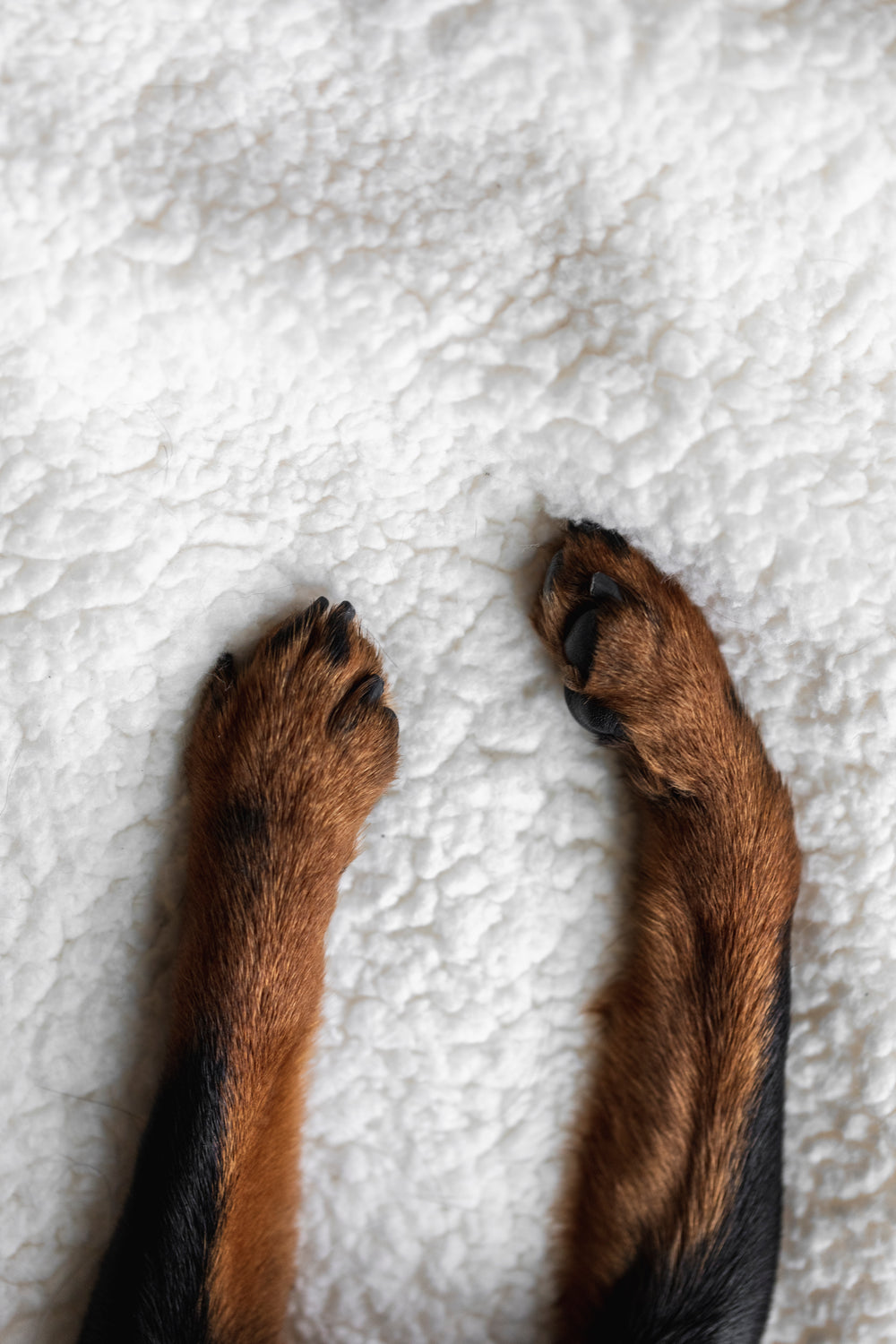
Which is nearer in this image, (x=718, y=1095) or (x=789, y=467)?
(x=718, y=1095)

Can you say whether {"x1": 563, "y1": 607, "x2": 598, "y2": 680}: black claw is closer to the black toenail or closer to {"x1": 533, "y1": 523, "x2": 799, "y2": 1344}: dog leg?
{"x1": 533, "y1": 523, "x2": 799, "y2": 1344}: dog leg

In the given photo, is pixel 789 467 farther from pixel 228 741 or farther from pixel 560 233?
pixel 228 741

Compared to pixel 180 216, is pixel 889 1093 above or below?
below

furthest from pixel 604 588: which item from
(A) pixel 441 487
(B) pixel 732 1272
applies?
(B) pixel 732 1272

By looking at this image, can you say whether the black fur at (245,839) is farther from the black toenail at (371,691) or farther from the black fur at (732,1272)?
the black fur at (732,1272)

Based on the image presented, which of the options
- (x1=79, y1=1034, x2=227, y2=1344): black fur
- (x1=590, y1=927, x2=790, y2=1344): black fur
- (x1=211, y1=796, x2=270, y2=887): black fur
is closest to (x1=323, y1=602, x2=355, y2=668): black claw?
(x1=211, y1=796, x2=270, y2=887): black fur

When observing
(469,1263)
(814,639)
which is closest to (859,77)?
(814,639)

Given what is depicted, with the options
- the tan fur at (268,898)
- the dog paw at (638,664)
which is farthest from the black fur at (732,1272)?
the tan fur at (268,898)
